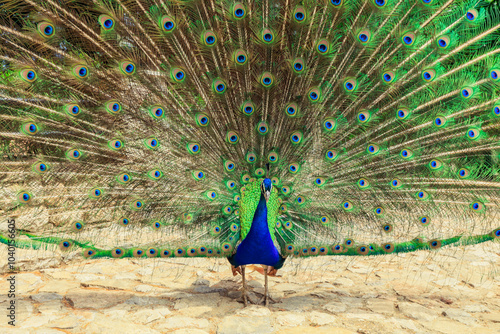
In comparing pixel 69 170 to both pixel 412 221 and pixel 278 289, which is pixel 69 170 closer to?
pixel 278 289

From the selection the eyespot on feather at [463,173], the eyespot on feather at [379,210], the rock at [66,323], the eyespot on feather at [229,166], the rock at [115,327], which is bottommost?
the rock at [115,327]

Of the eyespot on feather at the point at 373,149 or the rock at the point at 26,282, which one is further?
the rock at the point at 26,282

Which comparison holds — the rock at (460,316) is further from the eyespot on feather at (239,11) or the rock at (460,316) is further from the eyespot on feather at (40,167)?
the eyespot on feather at (40,167)

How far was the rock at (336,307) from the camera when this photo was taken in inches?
134

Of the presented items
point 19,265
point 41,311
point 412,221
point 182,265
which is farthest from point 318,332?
point 19,265

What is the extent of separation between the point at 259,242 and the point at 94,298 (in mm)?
1599

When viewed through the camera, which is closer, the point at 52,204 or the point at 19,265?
the point at 52,204

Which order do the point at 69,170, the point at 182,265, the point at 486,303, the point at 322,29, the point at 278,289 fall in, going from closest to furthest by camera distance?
1. the point at 322,29
2. the point at 69,170
3. the point at 486,303
4. the point at 278,289
5. the point at 182,265

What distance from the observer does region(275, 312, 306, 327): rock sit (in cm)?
320

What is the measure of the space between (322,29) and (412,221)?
1.67 metres

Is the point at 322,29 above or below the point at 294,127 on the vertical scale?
above

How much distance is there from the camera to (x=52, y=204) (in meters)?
3.23

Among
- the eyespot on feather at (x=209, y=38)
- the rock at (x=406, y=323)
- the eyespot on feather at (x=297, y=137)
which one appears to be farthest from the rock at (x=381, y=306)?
the eyespot on feather at (x=209, y=38)

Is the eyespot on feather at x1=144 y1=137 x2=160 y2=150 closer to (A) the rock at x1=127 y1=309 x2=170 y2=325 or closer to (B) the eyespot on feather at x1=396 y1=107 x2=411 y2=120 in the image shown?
(A) the rock at x1=127 y1=309 x2=170 y2=325
